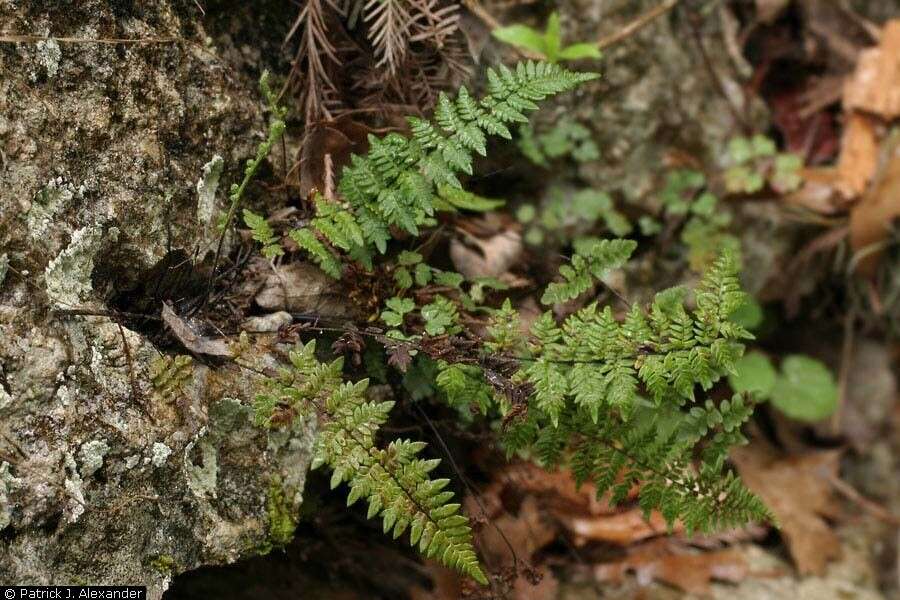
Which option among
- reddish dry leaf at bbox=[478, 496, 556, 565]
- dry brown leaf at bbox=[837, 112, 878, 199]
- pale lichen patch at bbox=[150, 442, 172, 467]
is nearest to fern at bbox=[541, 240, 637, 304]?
reddish dry leaf at bbox=[478, 496, 556, 565]

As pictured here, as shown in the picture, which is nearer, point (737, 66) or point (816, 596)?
point (816, 596)

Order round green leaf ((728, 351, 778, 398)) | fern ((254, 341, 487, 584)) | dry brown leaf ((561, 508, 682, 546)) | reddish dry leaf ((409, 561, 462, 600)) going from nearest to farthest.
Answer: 1. fern ((254, 341, 487, 584))
2. reddish dry leaf ((409, 561, 462, 600))
3. dry brown leaf ((561, 508, 682, 546))
4. round green leaf ((728, 351, 778, 398))

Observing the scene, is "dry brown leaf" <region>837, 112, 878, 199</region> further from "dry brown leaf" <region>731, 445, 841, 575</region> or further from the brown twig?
"dry brown leaf" <region>731, 445, 841, 575</region>

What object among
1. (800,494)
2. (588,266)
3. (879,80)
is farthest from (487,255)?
(879,80)

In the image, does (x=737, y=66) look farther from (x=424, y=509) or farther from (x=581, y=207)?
(x=424, y=509)

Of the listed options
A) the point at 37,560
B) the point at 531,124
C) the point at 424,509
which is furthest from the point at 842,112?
the point at 37,560

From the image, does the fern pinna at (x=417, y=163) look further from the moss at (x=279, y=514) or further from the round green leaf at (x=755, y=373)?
the round green leaf at (x=755, y=373)
